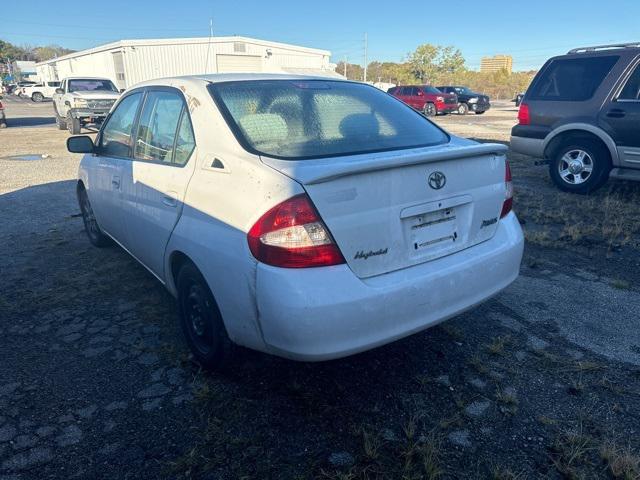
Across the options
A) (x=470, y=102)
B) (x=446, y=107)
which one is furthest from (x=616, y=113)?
(x=470, y=102)

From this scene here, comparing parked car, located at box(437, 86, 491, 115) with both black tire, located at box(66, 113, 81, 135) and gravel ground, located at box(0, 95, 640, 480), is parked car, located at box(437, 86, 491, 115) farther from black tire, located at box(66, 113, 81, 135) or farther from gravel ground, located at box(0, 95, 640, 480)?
gravel ground, located at box(0, 95, 640, 480)

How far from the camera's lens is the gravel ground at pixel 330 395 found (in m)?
2.14

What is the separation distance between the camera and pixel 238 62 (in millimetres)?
36156

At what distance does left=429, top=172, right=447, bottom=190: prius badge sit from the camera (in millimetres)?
2393

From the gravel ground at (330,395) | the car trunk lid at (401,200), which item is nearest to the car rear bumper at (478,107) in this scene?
the gravel ground at (330,395)

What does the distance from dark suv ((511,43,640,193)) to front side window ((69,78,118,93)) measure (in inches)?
599

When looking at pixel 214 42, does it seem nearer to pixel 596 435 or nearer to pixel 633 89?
pixel 633 89

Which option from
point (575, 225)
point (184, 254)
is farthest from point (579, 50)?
point (184, 254)

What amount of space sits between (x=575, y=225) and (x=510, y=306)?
90.8 inches

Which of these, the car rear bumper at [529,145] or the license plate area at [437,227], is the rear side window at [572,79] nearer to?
the car rear bumper at [529,145]

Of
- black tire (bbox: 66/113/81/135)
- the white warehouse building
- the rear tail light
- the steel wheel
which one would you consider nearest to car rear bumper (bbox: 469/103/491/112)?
the white warehouse building

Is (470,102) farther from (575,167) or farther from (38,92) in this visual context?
(38,92)

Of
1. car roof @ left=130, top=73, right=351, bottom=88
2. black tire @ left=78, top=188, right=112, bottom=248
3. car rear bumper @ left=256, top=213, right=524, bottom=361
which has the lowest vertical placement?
black tire @ left=78, top=188, right=112, bottom=248

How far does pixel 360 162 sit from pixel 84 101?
16485 millimetres
